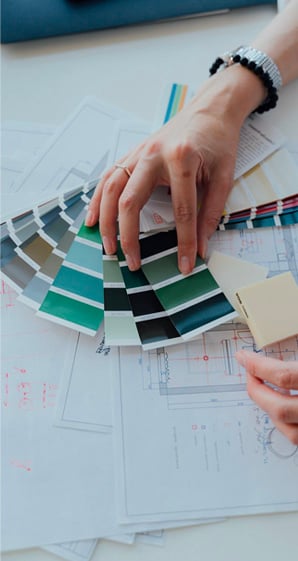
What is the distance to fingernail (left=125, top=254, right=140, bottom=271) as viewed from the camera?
2.57ft

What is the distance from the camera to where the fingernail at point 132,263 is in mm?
783

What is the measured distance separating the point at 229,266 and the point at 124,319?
0.61 feet

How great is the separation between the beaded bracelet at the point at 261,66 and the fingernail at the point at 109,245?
0.39 metres

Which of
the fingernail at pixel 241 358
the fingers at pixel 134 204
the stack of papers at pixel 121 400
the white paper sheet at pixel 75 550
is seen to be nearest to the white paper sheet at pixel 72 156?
the stack of papers at pixel 121 400

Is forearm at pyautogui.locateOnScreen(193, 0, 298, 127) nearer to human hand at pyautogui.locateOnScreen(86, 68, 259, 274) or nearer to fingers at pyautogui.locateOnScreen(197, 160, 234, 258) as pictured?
human hand at pyautogui.locateOnScreen(86, 68, 259, 274)

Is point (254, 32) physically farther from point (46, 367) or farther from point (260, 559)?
point (260, 559)

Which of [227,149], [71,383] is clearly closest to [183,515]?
[71,383]

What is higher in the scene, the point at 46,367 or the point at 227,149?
the point at 227,149

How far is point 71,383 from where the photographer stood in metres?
0.73

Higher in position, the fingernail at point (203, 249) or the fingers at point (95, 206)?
the fingers at point (95, 206)

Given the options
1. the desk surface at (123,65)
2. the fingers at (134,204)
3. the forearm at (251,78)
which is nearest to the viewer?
the fingers at (134,204)

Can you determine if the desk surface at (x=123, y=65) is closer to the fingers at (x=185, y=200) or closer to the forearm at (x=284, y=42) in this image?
the forearm at (x=284, y=42)

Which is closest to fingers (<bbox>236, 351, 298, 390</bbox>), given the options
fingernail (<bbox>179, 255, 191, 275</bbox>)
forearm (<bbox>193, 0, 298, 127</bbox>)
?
fingernail (<bbox>179, 255, 191, 275</bbox>)

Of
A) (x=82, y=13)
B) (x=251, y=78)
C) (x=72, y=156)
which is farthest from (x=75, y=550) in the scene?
(x=82, y=13)
